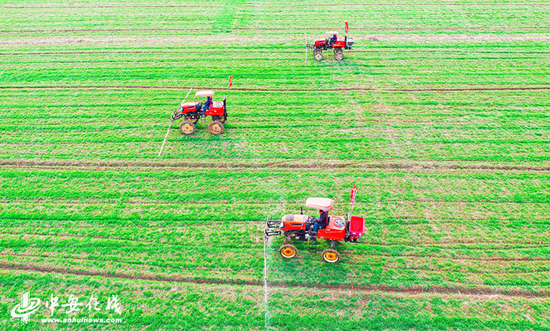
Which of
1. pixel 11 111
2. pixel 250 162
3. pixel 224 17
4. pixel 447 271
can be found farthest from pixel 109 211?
pixel 224 17

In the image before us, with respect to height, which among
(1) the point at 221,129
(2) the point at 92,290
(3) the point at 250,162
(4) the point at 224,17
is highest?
(4) the point at 224,17

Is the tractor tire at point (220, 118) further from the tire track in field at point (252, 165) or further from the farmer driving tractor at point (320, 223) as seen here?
the farmer driving tractor at point (320, 223)

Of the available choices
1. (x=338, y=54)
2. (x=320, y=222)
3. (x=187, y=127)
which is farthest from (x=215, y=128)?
(x=338, y=54)

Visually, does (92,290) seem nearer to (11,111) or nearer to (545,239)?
(11,111)

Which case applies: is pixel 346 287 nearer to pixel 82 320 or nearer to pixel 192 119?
pixel 82 320

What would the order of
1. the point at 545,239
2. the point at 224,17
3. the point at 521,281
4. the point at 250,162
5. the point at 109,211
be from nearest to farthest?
the point at 521,281
the point at 545,239
the point at 109,211
the point at 250,162
the point at 224,17

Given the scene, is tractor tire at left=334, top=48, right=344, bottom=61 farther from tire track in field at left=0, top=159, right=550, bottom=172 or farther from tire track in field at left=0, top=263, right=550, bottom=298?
tire track in field at left=0, top=263, right=550, bottom=298

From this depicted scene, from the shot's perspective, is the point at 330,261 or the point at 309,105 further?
the point at 309,105

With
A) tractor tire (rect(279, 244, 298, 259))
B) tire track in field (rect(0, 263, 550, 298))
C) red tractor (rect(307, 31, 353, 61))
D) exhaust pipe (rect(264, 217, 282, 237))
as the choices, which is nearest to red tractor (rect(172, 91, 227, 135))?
exhaust pipe (rect(264, 217, 282, 237))
